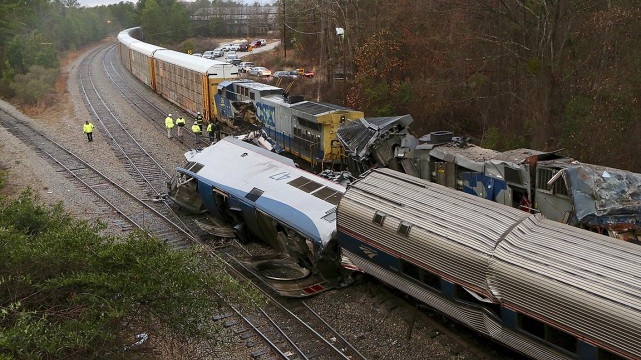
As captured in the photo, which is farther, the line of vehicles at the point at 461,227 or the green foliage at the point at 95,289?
the line of vehicles at the point at 461,227

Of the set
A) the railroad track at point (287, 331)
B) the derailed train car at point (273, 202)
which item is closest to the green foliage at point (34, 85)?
the derailed train car at point (273, 202)

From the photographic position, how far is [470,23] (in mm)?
26766

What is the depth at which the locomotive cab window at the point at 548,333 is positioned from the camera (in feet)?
29.4

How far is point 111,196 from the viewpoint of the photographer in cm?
2139

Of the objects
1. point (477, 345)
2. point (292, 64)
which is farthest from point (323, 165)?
point (292, 64)

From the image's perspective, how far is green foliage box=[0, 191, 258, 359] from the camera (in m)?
7.76

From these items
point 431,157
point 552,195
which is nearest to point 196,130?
point 431,157

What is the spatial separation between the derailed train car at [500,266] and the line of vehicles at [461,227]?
0.07 ft

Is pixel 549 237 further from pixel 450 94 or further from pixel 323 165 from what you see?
pixel 450 94

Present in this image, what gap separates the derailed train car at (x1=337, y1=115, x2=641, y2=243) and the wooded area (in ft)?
18.3

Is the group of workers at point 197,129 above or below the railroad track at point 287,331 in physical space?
above

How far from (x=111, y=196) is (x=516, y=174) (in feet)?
47.1

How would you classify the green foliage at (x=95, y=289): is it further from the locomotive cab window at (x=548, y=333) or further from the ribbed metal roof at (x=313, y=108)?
the ribbed metal roof at (x=313, y=108)

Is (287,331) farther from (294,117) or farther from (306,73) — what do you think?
(306,73)
